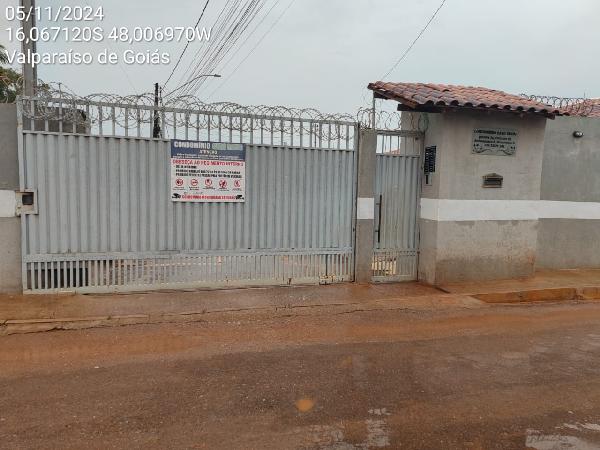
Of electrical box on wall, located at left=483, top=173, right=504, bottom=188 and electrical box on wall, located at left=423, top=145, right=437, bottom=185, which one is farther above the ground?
electrical box on wall, located at left=423, top=145, right=437, bottom=185

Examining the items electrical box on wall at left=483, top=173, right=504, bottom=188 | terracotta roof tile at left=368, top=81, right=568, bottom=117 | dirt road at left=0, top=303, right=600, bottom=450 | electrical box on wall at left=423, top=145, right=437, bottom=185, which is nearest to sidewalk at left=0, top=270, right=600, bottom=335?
dirt road at left=0, top=303, right=600, bottom=450

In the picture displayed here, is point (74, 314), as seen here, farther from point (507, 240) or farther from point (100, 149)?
point (507, 240)

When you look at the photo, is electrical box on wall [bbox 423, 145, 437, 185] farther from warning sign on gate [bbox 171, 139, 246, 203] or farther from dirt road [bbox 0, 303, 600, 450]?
warning sign on gate [bbox 171, 139, 246, 203]

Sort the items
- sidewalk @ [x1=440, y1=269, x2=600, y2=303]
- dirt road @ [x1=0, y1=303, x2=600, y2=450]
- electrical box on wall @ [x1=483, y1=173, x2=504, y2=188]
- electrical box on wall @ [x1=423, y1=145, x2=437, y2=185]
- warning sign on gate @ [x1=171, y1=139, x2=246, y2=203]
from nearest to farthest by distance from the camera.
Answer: dirt road @ [x1=0, y1=303, x2=600, y2=450] → warning sign on gate @ [x1=171, y1=139, x2=246, y2=203] → sidewalk @ [x1=440, y1=269, x2=600, y2=303] → electrical box on wall @ [x1=423, y1=145, x2=437, y2=185] → electrical box on wall @ [x1=483, y1=173, x2=504, y2=188]

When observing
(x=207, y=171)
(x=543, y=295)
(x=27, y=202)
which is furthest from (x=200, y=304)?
(x=543, y=295)

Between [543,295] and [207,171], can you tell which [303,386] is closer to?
[207,171]

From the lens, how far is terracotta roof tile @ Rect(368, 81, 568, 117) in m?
7.21

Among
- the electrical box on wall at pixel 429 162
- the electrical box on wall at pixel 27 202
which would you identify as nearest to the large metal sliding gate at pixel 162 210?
the electrical box on wall at pixel 27 202

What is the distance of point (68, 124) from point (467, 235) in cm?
623

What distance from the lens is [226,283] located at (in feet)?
23.4

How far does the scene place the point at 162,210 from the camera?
265 inches

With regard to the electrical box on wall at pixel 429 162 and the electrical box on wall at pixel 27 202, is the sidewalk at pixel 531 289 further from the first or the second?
the electrical box on wall at pixel 27 202

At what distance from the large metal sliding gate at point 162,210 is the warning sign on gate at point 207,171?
11 cm

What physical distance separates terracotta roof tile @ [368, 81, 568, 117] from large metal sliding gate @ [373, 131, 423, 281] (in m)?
0.65
